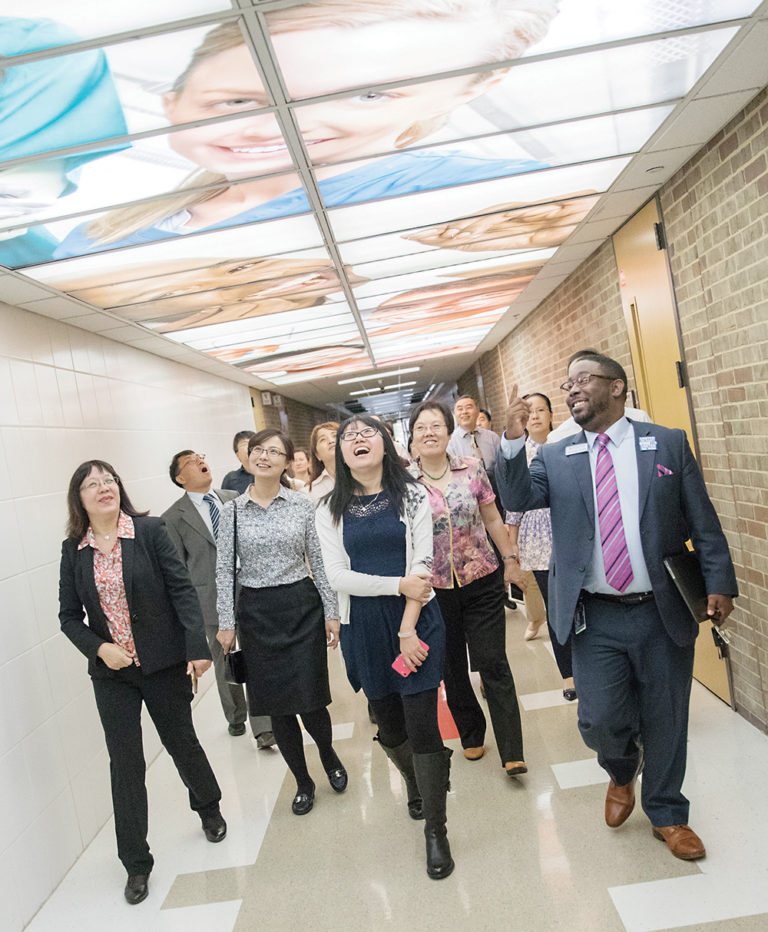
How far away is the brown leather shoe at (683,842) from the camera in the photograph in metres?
2.46

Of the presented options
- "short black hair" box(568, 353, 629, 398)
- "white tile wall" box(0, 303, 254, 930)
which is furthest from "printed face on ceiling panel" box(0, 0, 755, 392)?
"short black hair" box(568, 353, 629, 398)

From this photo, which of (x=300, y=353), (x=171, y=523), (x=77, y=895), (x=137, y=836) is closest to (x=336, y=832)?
(x=137, y=836)

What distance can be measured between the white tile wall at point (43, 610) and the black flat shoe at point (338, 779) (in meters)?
1.15

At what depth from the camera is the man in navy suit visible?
2.44m

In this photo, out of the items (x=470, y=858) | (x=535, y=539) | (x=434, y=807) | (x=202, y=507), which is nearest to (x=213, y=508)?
(x=202, y=507)

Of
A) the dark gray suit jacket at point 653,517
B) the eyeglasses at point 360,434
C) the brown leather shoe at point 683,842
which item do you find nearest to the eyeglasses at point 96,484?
the eyeglasses at point 360,434

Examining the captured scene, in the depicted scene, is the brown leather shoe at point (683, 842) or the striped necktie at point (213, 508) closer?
the brown leather shoe at point (683, 842)

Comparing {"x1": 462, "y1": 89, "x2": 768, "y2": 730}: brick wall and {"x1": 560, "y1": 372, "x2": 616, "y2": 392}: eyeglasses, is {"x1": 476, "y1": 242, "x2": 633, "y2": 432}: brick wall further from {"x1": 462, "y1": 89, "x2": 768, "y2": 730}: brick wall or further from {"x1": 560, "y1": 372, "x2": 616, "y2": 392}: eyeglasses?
{"x1": 560, "y1": 372, "x2": 616, "y2": 392}: eyeglasses

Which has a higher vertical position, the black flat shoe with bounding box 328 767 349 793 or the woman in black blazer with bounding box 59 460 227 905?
the woman in black blazer with bounding box 59 460 227 905

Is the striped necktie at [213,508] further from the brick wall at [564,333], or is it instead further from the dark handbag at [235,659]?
Result: the brick wall at [564,333]

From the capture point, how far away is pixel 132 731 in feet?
9.43

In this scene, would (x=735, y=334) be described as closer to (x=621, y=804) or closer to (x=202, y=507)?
(x=621, y=804)

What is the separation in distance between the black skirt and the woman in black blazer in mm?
304

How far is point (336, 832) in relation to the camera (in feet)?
10.0
